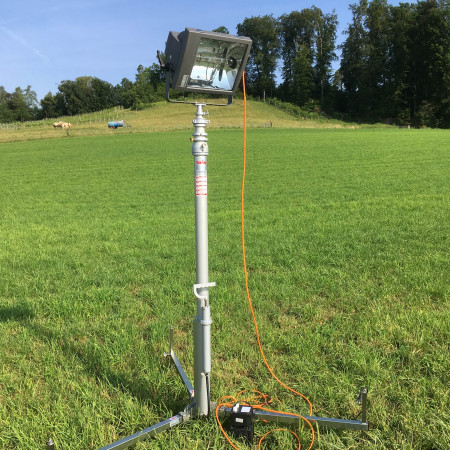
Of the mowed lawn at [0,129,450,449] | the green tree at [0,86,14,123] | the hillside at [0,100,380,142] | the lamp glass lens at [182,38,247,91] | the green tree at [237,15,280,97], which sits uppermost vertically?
the green tree at [237,15,280,97]

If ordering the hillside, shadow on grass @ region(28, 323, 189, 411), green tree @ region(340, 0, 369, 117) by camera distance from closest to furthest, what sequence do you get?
shadow on grass @ region(28, 323, 189, 411)
the hillside
green tree @ region(340, 0, 369, 117)

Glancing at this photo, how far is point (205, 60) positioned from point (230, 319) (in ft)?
8.49

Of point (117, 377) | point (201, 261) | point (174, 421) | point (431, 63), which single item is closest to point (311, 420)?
point (174, 421)

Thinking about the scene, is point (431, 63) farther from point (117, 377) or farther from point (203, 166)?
point (117, 377)

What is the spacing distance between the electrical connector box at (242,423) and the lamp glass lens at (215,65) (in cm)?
197

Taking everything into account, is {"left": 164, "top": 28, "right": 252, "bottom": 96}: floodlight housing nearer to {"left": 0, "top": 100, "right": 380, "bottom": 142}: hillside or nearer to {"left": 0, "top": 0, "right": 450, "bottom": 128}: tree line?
{"left": 0, "top": 100, "right": 380, "bottom": 142}: hillside

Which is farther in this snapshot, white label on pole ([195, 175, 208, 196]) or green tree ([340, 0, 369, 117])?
green tree ([340, 0, 369, 117])

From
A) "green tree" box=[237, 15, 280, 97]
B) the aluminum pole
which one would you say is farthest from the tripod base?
"green tree" box=[237, 15, 280, 97]

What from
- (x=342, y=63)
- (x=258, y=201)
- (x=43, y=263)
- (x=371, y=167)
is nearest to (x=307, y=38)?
(x=342, y=63)

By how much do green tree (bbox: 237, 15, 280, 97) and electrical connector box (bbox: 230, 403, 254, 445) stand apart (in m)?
101

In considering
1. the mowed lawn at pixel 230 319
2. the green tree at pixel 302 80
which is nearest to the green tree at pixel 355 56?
the green tree at pixel 302 80

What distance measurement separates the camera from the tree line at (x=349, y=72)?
75.9 m

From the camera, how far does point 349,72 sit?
9056cm

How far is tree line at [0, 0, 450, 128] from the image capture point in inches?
2990
